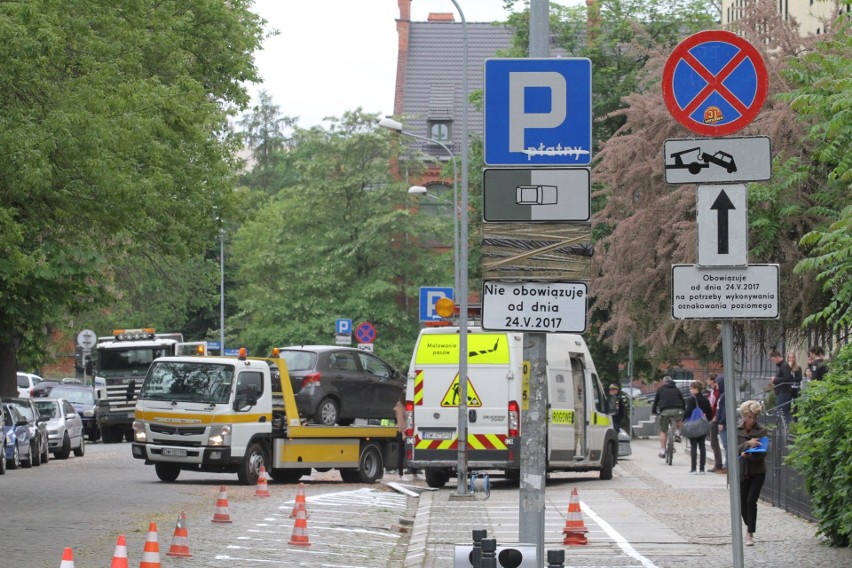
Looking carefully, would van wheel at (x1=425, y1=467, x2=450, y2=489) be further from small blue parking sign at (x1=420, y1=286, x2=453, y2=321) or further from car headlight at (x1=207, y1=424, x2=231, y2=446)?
small blue parking sign at (x1=420, y1=286, x2=453, y2=321)

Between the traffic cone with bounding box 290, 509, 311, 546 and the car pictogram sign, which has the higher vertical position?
the car pictogram sign

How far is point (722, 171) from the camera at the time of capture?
328 inches

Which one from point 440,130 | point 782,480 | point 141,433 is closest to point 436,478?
point 141,433

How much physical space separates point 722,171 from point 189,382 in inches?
777

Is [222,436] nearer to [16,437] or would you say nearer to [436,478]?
[436,478]

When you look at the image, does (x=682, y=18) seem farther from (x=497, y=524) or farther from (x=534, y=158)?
(x=534, y=158)

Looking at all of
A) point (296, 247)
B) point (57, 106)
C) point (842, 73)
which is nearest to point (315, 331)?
point (296, 247)

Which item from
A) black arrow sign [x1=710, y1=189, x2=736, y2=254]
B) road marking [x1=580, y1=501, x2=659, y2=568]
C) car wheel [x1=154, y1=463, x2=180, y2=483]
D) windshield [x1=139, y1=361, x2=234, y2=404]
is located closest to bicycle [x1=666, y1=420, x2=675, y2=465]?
windshield [x1=139, y1=361, x2=234, y2=404]

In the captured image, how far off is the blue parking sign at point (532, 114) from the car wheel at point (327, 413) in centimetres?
2140

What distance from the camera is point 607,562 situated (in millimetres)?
14969

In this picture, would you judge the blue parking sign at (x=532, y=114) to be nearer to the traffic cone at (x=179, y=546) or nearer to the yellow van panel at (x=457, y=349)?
the traffic cone at (x=179, y=546)

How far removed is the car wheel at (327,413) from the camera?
29.5 meters

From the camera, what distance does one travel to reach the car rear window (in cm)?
2972

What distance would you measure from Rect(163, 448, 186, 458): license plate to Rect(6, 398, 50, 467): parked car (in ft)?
26.4
